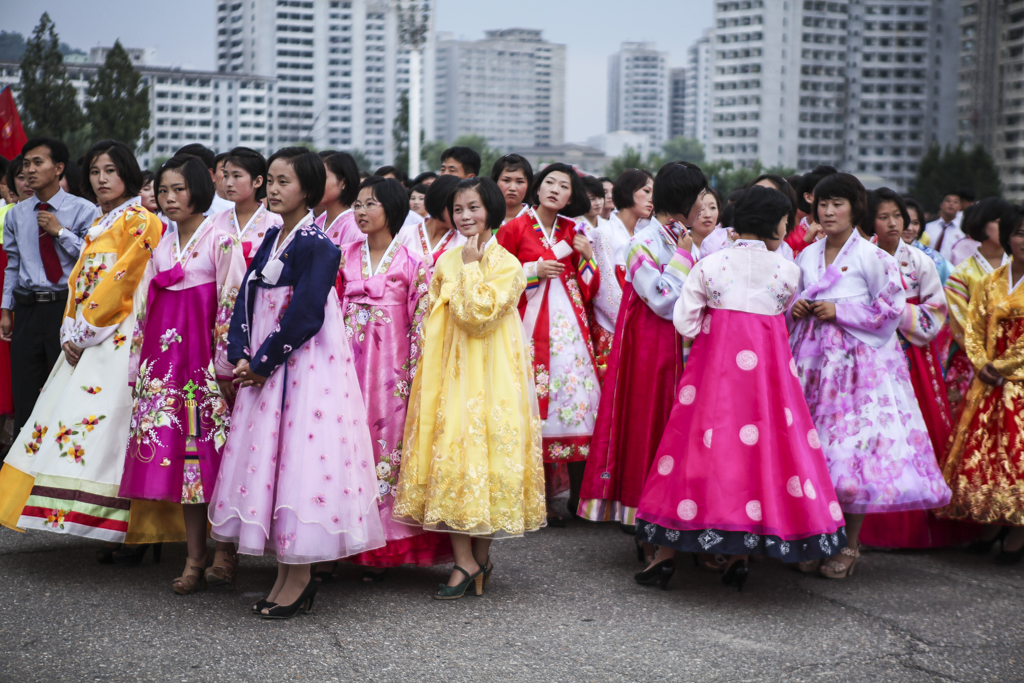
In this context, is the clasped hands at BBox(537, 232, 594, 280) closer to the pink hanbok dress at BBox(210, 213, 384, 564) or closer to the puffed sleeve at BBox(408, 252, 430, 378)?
the puffed sleeve at BBox(408, 252, 430, 378)

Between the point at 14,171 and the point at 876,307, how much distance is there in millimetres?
4624

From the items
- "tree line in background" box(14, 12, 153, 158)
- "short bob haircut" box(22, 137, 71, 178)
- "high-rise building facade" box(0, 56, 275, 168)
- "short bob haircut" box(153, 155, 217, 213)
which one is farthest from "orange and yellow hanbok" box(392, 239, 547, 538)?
"high-rise building facade" box(0, 56, 275, 168)

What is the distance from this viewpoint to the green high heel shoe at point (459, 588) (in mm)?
3795

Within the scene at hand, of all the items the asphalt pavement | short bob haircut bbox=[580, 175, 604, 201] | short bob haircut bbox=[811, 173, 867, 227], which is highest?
short bob haircut bbox=[580, 175, 604, 201]

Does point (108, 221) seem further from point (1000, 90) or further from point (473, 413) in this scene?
point (1000, 90)

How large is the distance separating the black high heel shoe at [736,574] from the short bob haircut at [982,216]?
260 centimetres

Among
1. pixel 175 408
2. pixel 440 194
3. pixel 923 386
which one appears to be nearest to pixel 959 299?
pixel 923 386

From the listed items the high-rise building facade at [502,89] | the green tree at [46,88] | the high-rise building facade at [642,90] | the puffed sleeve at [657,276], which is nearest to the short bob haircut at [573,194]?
the puffed sleeve at [657,276]

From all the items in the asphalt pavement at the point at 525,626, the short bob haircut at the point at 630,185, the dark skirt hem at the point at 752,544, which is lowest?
the asphalt pavement at the point at 525,626

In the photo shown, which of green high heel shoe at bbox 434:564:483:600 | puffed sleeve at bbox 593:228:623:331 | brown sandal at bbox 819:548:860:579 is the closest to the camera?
green high heel shoe at bbox 434:564:483:600

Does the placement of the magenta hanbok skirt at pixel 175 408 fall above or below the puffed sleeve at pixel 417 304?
below

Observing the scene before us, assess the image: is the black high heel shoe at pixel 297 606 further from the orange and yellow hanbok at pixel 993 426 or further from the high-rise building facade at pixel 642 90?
the high-rise building facade at pixel 642 90

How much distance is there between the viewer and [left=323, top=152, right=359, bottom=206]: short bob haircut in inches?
174

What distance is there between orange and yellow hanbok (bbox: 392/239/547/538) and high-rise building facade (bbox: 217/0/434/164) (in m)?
93.3
